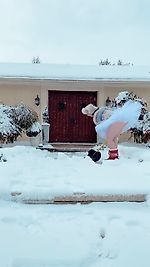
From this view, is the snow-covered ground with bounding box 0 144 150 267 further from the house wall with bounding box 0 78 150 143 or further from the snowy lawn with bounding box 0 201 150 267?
the house wall with bounding box 0 78 150 143

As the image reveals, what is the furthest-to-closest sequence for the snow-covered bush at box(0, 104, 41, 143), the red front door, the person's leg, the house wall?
1. the red front door
2. the house wall
3. the snow-covered bush at box(0, 104, 41, 143)
4. the person's leg

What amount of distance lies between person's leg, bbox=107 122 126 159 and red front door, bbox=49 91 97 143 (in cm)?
957

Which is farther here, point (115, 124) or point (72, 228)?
point (115, 124)

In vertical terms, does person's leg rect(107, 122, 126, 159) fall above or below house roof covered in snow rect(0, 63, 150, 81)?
below

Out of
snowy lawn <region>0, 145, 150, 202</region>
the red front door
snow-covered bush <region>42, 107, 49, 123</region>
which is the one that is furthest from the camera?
the red front door

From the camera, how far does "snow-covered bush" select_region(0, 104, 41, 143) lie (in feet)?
50.5

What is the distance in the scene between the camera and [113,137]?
9242 mm

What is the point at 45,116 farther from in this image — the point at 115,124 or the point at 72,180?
the point at 72,180

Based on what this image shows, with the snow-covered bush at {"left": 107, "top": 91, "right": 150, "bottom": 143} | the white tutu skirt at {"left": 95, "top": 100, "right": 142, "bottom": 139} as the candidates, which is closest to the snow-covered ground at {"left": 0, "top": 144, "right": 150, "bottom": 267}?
the white tutu skirt at {"left": 95, "top": 100, "right": 142, "bottom": 139}

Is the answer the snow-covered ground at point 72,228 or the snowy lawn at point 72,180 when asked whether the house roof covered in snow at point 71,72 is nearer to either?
the snowy lawn at point 72,180

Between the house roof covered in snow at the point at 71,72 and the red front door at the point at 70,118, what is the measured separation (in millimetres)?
1009

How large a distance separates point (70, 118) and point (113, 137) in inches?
389

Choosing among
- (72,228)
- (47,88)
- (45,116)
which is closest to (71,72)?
(47,88)

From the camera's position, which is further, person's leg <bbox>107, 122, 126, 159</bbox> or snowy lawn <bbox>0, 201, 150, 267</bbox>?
person's leg <bbox>107, 122, 126, 159</bbox>
